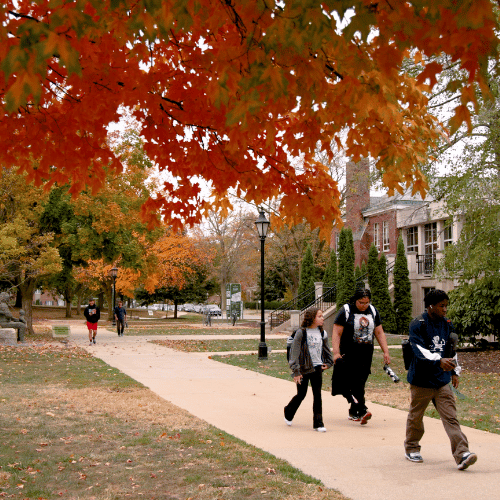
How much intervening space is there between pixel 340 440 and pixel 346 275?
22.8m

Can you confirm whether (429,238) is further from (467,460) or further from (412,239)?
(467,460)

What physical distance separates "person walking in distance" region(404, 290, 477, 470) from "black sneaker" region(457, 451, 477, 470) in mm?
286

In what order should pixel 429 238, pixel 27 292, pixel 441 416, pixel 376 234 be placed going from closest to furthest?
pixel 441 416
pixel 27 292
pixel 429 238
pixel 376 234

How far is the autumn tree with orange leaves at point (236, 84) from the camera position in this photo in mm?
3342

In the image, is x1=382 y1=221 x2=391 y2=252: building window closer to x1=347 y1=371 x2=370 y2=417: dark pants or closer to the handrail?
the handrail

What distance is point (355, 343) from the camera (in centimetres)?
774

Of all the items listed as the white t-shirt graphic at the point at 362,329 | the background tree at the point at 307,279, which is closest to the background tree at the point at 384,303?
the background tree at the point at 307,279

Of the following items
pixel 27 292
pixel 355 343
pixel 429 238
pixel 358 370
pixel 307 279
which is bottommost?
pixel 358 370

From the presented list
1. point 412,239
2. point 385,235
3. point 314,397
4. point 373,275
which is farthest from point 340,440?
point 385,235

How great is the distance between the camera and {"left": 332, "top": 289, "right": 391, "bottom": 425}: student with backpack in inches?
304

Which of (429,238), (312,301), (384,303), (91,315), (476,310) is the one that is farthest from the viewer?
(312,301)

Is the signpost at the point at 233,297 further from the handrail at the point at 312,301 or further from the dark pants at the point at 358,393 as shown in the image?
the dark pants at the point at 358,393

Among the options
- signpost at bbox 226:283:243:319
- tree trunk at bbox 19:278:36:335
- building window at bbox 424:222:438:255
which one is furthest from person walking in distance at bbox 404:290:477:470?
signpost at bbox 226:283:243:319

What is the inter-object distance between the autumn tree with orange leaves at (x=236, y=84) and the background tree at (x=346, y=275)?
2206 centimetres
